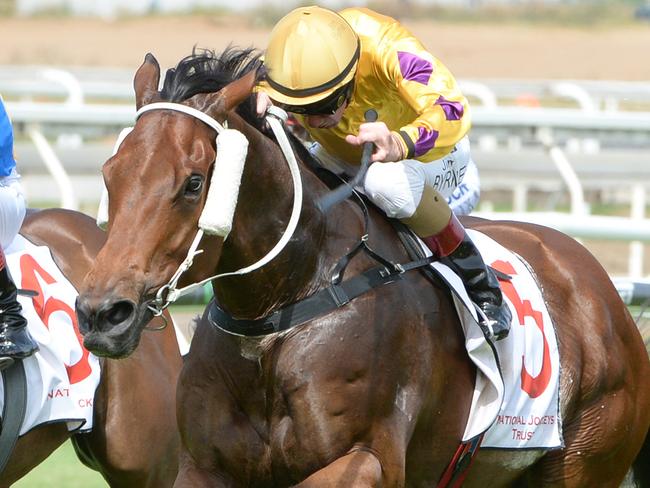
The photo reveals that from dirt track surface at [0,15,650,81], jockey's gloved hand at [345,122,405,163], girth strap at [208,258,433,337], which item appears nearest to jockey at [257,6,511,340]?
jockey's gloved hand at [345,122,405,163]

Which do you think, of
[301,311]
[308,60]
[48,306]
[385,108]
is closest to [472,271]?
[385,108]

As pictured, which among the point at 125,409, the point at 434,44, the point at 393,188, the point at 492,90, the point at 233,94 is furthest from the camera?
the point at 434,44

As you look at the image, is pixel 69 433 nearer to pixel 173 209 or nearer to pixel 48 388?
pixel 48 388

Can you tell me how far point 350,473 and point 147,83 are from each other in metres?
1.20

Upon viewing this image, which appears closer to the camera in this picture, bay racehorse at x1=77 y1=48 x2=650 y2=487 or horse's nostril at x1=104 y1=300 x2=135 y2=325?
horse's nostril at x1=104 y1=300 x2=135 y2=325

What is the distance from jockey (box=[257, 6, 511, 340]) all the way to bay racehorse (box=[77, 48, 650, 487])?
114 mm

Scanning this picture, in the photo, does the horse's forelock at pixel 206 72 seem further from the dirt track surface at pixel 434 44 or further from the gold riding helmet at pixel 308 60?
the dirt track surface at pixel 434 44

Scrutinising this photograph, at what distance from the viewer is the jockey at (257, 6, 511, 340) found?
3867 mm

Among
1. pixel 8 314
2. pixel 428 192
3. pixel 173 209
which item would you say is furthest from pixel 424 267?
pixel 8 314

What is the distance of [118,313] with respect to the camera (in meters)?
3.21

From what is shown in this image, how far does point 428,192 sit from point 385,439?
2.69 ft

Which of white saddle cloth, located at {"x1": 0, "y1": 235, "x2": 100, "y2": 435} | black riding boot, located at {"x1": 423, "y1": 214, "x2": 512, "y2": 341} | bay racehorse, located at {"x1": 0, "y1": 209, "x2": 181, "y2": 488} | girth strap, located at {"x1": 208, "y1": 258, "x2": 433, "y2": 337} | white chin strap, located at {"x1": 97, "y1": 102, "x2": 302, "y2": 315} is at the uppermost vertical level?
white chin strap, located at {"x1": 97, "y1": 102, "x2": 302, "y2": 315}

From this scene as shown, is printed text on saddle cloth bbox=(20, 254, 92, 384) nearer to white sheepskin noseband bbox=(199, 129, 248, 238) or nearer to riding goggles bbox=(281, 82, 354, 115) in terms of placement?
riding goggles bbox=(281, 82, 354, 115)

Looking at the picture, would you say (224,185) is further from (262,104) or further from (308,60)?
(308,60)
